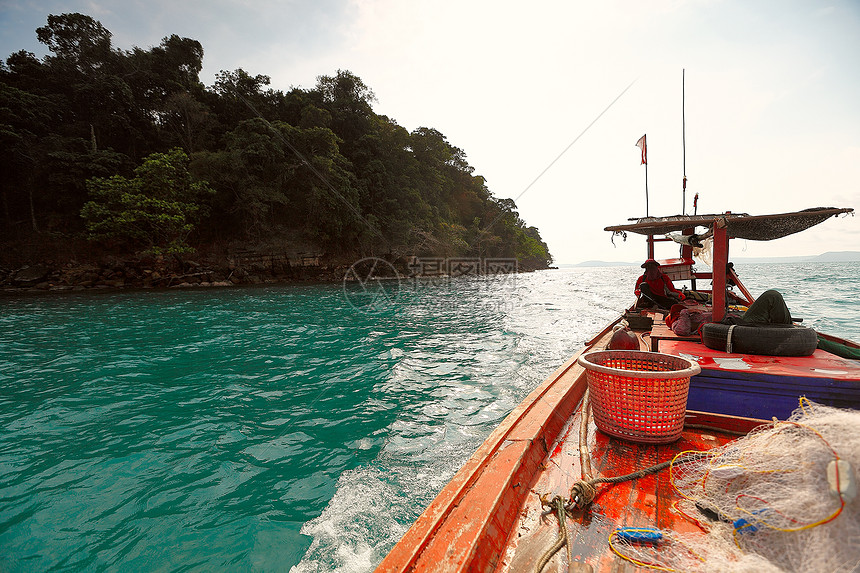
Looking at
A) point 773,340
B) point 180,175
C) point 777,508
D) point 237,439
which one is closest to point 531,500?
point 777,508

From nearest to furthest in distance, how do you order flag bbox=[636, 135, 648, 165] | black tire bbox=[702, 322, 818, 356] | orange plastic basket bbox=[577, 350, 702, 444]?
orange plastic basket bbox=[577, 350, 702, 444] → black tire bbox=[702, 322, 818, 356] → flag bbox=[636, 135, 648, 165]

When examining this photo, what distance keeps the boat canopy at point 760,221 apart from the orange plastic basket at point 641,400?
2.96 meters

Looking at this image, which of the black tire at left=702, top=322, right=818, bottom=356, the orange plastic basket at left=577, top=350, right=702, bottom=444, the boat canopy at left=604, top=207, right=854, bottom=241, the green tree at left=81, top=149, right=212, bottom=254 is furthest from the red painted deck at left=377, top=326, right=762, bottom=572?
the green tree at left=81, top=149, right=212, bottom=254

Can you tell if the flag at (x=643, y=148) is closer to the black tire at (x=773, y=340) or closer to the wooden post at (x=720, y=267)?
the wooden post at (x=720, y=267)

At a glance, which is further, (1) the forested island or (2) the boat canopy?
(1) the forested island

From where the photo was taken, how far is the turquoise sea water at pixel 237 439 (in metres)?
2.74

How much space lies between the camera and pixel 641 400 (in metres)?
2.59

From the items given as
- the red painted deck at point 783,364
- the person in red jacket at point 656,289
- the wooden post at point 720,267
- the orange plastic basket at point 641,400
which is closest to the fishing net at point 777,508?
the orange plastic basket at point 641,400

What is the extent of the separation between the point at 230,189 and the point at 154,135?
37.9 ft

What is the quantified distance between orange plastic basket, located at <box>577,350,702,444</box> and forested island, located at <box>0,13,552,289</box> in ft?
104

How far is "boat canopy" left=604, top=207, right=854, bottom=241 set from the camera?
417cm

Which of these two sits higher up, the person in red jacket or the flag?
the flag

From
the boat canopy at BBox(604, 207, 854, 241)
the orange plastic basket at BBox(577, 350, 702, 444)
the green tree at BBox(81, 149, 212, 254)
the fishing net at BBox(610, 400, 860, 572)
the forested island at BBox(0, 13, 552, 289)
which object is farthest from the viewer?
the forested island at BBox(0, 13, 552, 289)

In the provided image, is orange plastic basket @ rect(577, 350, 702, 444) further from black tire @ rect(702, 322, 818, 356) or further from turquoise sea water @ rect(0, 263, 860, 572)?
turquoise sea water @ rect(0, 263, 860, 572)
